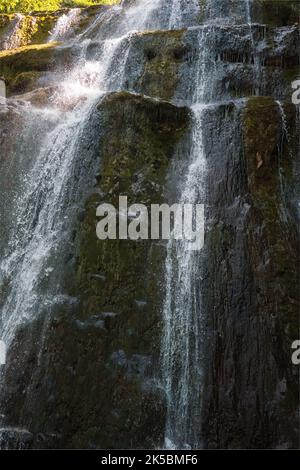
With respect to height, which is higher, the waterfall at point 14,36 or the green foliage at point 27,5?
the green foliage at point 27,5

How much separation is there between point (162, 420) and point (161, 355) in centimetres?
91

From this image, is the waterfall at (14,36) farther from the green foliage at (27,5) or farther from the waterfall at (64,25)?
the green foliage at (27,5)

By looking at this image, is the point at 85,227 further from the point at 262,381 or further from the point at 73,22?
the point at 73,22

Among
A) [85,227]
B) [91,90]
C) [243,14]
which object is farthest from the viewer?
[243,14]

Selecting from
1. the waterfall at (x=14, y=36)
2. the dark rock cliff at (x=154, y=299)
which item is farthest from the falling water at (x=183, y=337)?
the waterfall at (x=14, y=36)

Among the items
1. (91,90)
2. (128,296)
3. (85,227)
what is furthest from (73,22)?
(128,296)

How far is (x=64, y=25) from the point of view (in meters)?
16.9

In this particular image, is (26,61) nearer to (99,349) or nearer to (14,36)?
(14,36)

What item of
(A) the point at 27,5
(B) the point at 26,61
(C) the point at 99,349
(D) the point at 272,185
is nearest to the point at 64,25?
(B) the point at 26,61

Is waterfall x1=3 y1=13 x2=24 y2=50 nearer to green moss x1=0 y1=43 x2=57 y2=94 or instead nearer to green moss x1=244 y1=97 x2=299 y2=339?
A: green moss x1=0 y1=43 x2=57 y2=94

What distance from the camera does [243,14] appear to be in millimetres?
14781

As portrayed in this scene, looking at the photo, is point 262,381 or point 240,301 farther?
point 240,301

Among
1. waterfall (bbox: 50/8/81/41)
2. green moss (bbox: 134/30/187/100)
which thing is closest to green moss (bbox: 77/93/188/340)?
green moss (bbox: 134/30/187/100)

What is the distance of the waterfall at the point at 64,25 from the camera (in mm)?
16703
